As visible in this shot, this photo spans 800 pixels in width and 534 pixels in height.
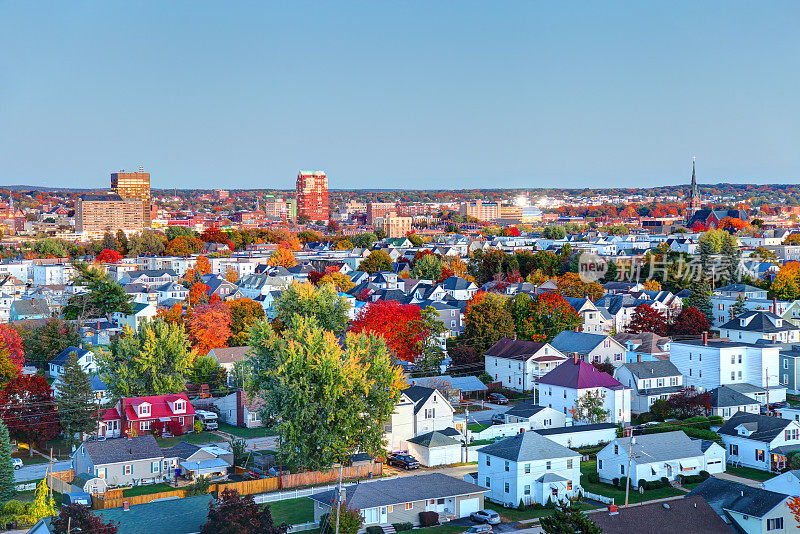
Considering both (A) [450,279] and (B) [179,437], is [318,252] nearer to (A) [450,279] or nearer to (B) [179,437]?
(A) [450,279]

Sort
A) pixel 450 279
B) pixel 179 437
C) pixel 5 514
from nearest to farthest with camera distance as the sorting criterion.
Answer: pixel 5 514 → pixel 179 437 → pixel 450 279

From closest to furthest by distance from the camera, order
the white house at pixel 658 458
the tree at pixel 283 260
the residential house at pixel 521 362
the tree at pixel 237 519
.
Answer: the tree at pixel 237 519 < the white house at pixel 658 458 < the residential house at pixel 521 362 < the tree at pixel 283 260

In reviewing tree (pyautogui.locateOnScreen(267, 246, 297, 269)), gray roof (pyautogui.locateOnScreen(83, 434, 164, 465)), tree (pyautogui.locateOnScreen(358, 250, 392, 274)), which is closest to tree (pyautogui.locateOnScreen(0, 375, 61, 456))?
gray roof (pyautogui.locateOnScreen(83, 434, 164, 465))

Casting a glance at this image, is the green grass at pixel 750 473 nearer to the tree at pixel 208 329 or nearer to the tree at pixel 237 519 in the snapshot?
the tree at pixel 237 519

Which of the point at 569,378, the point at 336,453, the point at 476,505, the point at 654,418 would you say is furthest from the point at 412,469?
the point at 654,418

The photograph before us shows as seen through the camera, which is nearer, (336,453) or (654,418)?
(336,453)

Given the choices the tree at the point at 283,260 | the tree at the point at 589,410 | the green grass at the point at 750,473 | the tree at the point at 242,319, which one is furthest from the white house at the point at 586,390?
the tree at the point at 283,260

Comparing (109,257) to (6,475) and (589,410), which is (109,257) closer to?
(589,410)
